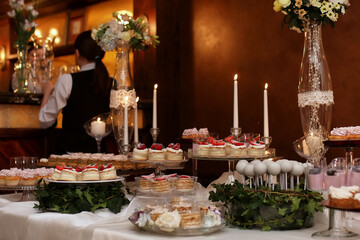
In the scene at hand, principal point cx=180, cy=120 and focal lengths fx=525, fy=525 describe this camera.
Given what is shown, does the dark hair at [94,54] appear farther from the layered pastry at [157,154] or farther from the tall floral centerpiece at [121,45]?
the layered pastry at [157,154]

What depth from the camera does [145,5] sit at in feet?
18.9

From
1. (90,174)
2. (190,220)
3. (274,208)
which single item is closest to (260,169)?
(274,208)

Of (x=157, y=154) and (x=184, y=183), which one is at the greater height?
(x=157, y=154)

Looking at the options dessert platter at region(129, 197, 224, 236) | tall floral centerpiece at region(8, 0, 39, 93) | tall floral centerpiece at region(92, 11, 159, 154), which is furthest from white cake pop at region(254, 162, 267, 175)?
tall floral centerpiece at region(8, 0, 39, 93)

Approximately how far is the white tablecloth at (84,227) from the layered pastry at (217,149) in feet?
1.44

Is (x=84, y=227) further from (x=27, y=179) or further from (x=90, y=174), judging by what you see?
(x=27, y=179)

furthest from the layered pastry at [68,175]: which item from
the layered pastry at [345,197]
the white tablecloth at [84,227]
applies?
the layered pastry at [345,197]

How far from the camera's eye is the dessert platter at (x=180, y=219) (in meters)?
1.73

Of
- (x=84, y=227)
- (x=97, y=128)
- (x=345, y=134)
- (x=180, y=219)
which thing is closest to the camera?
(x=180, y=219)

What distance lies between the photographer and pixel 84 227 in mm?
1977

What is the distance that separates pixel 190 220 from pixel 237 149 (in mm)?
795

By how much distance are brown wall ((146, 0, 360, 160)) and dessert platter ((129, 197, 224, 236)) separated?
3.08m

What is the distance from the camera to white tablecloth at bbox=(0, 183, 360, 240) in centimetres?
179

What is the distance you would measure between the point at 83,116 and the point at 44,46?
184cm
